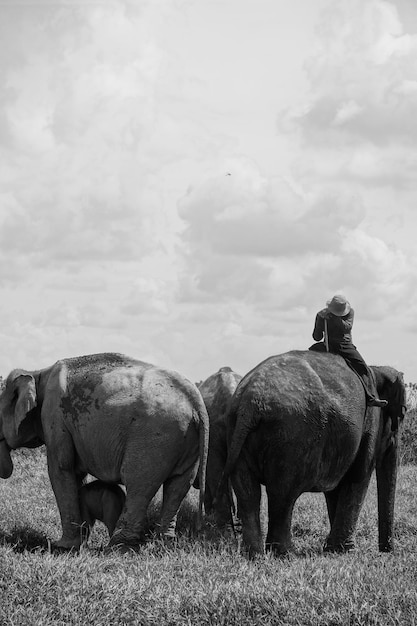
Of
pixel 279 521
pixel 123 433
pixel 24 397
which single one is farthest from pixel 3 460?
pixel 279 521

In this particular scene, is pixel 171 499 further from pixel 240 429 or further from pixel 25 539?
pixel 25 539

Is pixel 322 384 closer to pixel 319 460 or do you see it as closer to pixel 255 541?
pixel 319 460

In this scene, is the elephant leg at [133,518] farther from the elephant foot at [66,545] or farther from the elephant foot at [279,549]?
the elephant foot at [279,549]

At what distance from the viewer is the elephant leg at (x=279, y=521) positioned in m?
9.68

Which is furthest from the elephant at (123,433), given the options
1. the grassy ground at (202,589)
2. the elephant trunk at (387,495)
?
the elephant trunk at (387,495)

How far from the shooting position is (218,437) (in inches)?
466

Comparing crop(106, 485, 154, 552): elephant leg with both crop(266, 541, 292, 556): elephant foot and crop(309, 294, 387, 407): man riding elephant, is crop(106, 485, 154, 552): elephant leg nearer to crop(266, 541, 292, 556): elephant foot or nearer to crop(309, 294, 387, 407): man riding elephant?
crop(266, 541, 292, 556): elephant foot

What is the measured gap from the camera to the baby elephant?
413 inches

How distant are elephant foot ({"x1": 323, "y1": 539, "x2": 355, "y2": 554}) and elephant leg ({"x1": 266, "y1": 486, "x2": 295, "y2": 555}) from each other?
1.01m

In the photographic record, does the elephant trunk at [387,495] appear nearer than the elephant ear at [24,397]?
No

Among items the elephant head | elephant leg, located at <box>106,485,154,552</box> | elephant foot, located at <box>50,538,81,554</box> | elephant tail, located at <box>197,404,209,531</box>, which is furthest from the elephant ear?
elephant tail, located at <box>197,404,209,531</box>

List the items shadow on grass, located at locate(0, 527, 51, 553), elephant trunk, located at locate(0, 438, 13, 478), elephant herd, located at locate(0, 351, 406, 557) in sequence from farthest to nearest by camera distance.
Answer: elephant trunk, located at locate(0, 438, 13, 478), shadow on grass, located at locate(0, 527, 51, 553), elephant herd, located at locate(0, 351, 406, 557)

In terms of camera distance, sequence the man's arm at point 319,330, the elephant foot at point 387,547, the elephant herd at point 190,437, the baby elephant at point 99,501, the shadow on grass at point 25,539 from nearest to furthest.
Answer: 1. the elephant herd at point 190,437
2. the shadow on grass at point 25,539
3. the baby elephant at point 99,501
4. the man's arm at point 319,330
5. the elephant foot at point 387,547

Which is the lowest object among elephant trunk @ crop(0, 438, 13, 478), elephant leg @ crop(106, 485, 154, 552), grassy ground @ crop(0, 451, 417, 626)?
grassy ground @ crop(0, 451, 417, 626)
